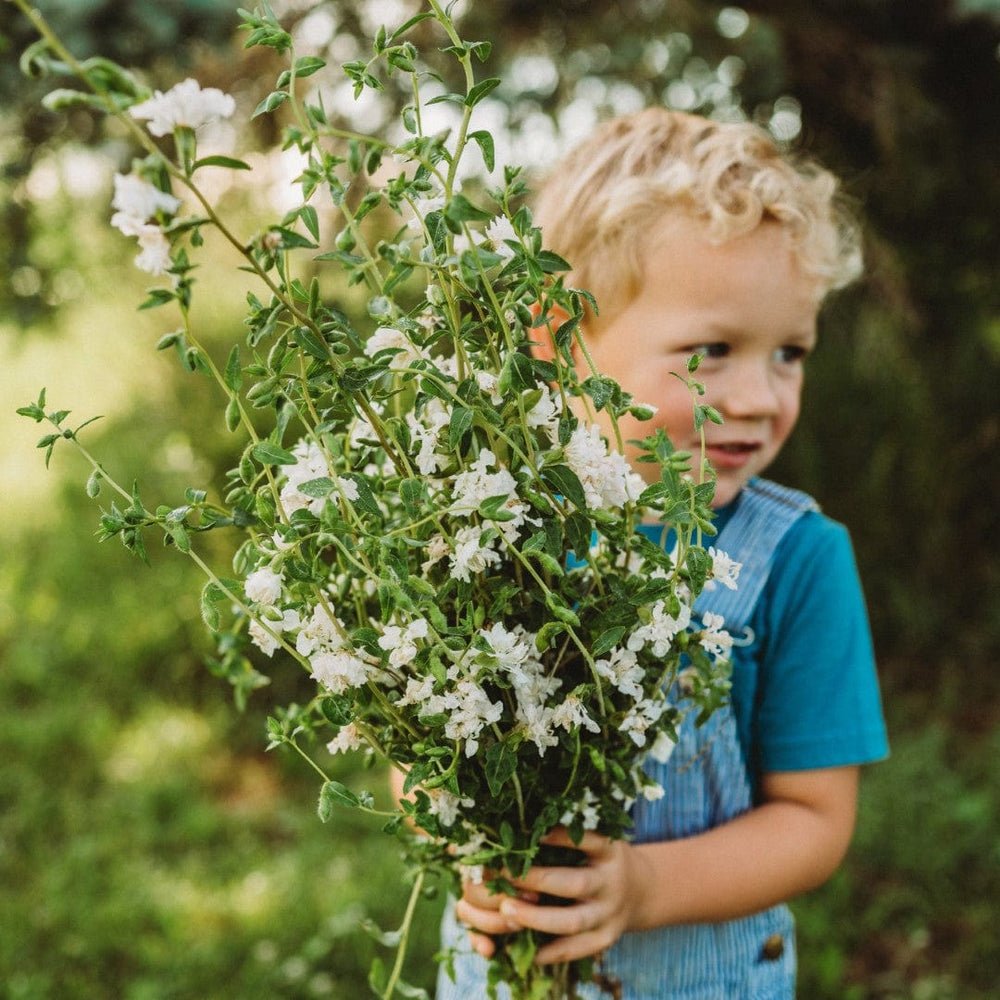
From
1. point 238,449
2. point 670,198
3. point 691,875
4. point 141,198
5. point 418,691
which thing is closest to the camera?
point 141,198

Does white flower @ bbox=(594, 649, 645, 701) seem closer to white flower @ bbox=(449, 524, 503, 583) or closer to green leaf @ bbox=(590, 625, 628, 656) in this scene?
green leaf @ bbox=(590, 625, 628, 656)

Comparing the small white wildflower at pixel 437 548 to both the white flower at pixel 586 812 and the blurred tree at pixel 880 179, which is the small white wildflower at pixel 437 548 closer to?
the white flower at pixel 586 812

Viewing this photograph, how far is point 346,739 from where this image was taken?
1.01 meters

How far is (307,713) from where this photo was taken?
3.70 feet

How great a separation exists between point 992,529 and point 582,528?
3.99 metres

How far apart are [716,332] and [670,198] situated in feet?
0.79

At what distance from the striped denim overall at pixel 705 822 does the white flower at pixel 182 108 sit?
1.09 meters

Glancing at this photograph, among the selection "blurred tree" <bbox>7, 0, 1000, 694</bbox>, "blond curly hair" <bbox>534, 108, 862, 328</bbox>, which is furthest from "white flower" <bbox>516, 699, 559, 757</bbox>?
"blurred tree" <bbox>7, 0, 1000, 694</bbox>

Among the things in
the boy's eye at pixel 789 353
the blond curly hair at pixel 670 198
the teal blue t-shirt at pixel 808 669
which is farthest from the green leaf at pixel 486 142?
the teal blue t-shirt at pixel 808 669

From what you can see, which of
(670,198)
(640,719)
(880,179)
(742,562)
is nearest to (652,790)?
(640,719)

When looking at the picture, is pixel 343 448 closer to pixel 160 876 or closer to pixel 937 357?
pixel 160 876

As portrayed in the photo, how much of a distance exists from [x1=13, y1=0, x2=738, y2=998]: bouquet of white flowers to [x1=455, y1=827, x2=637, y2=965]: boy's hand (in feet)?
0.39

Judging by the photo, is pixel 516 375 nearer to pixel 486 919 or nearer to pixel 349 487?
pixel 349 487

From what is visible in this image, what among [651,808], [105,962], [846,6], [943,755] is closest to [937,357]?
[846,6]
